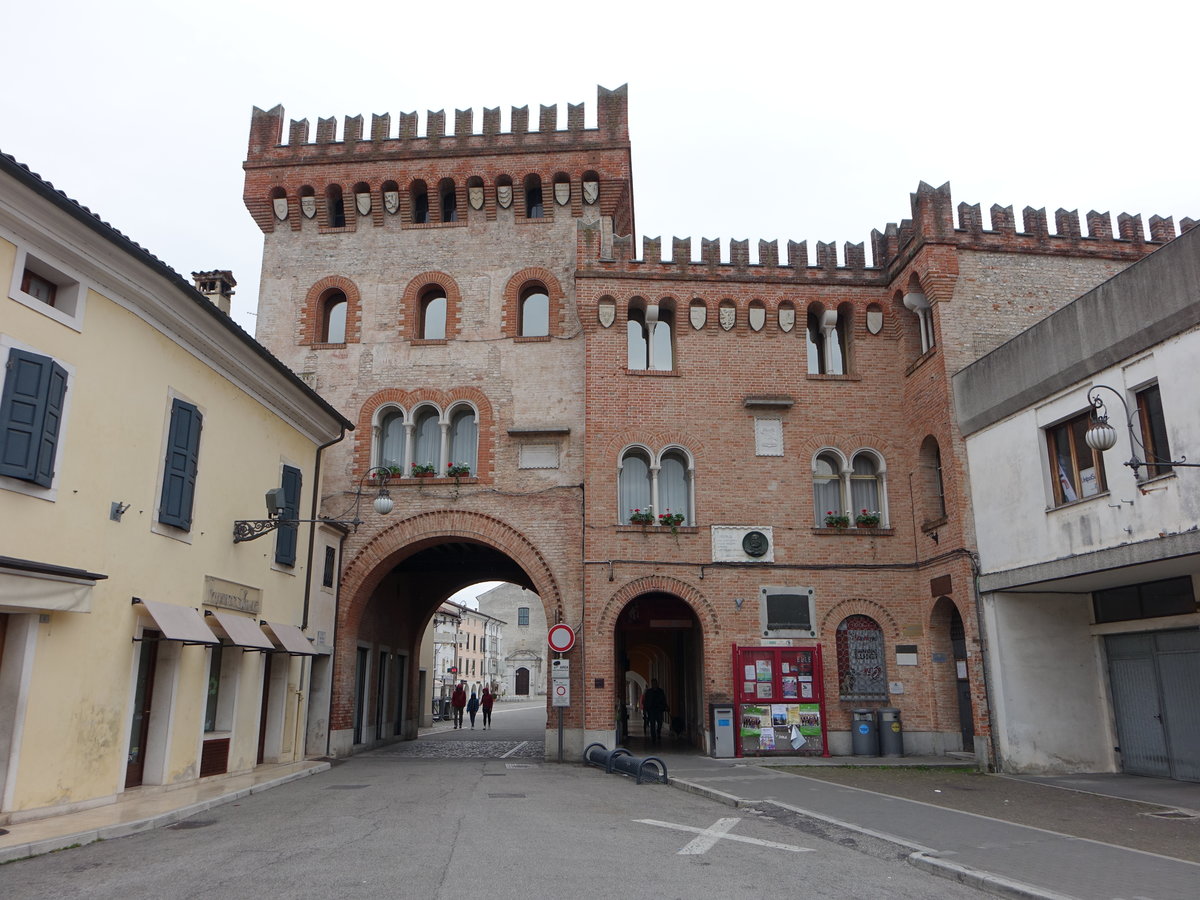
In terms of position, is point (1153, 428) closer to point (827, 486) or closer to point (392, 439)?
point (827, 486)

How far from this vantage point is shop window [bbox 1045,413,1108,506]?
14.2 m

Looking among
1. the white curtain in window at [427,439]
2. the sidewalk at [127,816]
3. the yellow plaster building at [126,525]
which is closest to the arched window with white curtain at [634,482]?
the white curtain in window at [427,439]

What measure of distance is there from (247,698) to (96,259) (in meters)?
7.95

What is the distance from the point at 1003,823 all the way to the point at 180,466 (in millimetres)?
11784

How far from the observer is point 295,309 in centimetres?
2169

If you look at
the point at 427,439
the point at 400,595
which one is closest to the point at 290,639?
the point at 427,439

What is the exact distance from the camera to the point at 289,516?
17.5m

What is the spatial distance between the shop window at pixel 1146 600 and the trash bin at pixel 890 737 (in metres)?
4.34

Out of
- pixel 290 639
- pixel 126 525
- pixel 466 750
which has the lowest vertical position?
pixel 466 750

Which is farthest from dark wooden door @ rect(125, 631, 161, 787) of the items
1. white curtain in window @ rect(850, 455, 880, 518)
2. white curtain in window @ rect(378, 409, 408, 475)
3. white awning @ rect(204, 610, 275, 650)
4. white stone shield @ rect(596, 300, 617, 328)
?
white curtain in window @ rect(850, 455, 880, 518)

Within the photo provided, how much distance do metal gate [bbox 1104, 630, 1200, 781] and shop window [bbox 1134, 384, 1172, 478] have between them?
317 cm

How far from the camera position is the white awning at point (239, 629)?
14.3 meters

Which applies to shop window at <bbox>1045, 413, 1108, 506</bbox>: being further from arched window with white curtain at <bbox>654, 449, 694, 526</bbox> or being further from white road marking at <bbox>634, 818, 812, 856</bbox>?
white road marking at <bbox>634, 818, 812, 856</bbox>

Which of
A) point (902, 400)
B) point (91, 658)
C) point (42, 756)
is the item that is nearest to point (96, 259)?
point (91, 658)
